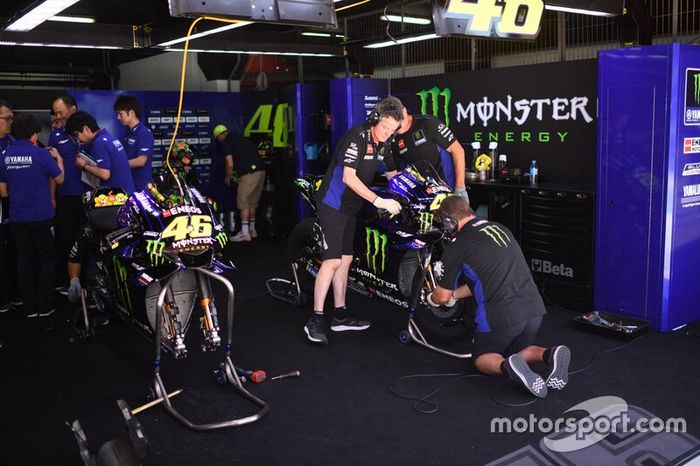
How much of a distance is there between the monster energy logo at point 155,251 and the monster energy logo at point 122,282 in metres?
0.57

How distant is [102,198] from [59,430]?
5.85 feet

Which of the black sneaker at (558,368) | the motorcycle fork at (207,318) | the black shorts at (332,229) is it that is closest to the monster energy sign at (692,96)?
the black sneaker at (558,368)

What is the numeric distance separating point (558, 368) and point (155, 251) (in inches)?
85.3

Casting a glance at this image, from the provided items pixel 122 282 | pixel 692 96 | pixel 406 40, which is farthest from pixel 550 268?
pixel 122 282

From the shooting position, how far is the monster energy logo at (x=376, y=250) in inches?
193

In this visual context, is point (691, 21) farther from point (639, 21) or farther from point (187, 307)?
point (187, 307)

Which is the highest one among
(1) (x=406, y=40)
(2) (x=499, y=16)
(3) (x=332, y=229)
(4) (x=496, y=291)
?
→ (1) (x=406, y=40)

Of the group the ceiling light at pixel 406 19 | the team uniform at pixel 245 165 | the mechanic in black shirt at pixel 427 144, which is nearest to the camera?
the mechanic in black shirt at pixel 427 144

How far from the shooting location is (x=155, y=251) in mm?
3545

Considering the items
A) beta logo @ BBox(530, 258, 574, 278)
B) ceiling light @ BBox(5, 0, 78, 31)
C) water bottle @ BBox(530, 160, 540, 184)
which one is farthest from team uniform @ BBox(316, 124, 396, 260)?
ceiling light @ BBox(5, 0, 78, 31)

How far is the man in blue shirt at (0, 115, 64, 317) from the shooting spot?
5270 millimetres

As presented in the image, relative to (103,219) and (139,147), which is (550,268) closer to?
(103,219)

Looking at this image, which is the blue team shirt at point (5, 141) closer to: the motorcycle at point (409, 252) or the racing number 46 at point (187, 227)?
the motorcycle at point (409, 252)

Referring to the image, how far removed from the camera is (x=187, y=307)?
3.98 m
